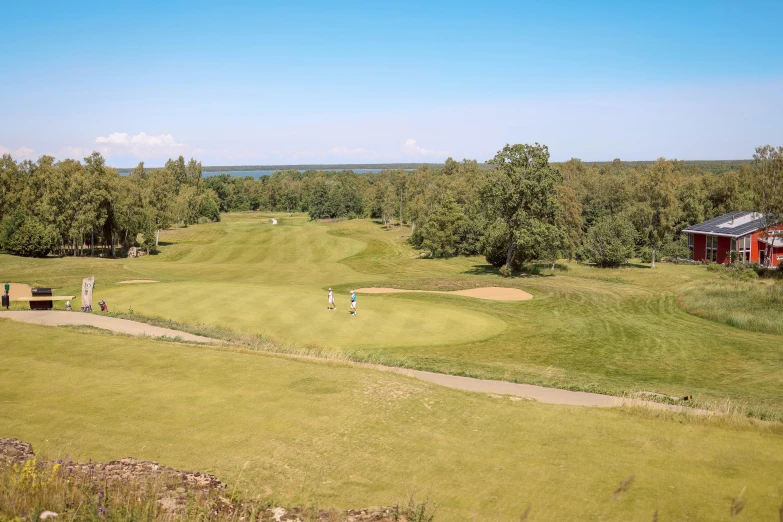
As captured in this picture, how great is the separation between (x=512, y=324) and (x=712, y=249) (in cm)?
5668

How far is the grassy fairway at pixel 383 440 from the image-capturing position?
11.3 metres

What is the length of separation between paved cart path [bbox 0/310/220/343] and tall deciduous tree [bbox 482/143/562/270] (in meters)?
39.2

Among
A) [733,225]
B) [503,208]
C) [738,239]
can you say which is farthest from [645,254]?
[503,208]

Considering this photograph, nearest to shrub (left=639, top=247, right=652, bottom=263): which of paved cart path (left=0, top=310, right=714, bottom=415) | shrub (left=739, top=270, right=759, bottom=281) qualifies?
shrub (left=739, top=270, right=759, bottom=281)

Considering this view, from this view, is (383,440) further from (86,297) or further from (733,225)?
(733,225)

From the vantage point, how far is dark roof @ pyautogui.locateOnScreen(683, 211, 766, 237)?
7528 cm

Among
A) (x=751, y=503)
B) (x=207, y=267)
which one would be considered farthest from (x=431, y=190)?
(x=751, y=503)

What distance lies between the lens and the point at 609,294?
51344mm

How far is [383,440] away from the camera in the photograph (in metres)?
14.2

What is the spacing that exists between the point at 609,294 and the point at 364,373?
36.9 m

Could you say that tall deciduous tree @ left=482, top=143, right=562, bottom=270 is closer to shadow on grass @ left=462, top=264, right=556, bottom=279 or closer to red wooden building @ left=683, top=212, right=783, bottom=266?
shadow on grass @ left=462, top=264, right=556, bottom=279

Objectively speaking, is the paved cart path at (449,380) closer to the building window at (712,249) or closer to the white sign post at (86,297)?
the white sign post at (86,297)

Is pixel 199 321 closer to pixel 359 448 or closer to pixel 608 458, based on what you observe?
pixel 359 448

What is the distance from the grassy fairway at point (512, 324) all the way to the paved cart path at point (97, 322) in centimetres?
412
